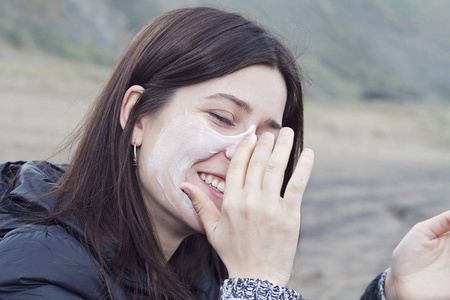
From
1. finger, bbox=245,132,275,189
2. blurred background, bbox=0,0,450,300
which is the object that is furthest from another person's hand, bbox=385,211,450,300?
blurred background, bbox=0,0,450,300

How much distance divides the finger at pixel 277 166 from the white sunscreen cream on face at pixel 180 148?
27 cm

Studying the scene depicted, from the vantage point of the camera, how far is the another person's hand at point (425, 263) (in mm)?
2135

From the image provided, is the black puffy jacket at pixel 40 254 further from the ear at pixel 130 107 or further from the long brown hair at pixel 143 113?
the ear at pixel 130 107

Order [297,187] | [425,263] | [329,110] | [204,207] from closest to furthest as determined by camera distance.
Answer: [297,187], [204,207], [425,263], [329,110]

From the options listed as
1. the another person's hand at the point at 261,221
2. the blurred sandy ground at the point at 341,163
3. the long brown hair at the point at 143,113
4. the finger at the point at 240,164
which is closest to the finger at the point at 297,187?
the another person's hand at the point at 261,221

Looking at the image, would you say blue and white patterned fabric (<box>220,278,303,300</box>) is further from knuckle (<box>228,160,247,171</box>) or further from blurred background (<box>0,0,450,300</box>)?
blurred background (<box>0,0,450,300</box>)

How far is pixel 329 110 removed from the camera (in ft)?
78.7

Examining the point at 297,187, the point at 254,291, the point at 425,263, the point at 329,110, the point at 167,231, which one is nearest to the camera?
the point at 254,291

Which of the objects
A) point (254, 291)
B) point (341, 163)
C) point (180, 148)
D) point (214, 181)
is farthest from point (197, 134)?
point (341, 163)

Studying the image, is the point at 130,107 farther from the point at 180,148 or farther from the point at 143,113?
the point at 180,148

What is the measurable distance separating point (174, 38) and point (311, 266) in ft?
18.4

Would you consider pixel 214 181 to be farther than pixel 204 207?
Yes

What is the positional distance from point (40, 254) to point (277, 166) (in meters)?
0.80

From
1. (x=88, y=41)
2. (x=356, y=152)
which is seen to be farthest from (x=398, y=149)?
(x=88, y=41)
